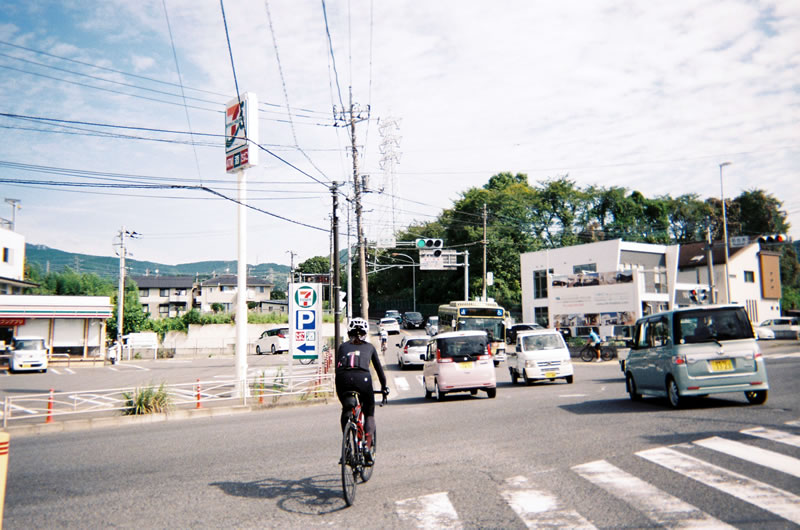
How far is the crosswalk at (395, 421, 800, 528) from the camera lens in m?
5.47

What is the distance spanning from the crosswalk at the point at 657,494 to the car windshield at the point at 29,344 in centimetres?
3526

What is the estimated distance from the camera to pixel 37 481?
7.93m

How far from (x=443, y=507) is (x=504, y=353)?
30.5m

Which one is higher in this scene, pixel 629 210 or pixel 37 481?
pixel 629 210

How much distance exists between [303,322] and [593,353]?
18.9 meters

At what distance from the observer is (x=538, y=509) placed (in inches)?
232

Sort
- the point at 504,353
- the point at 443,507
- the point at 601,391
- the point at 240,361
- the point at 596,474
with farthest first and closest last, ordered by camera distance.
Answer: the point at 504,353 < the point at 240,361 < the point at 601,391 < the point at 596,474 < the point at 443,507

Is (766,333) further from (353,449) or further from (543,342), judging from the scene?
(353,449)

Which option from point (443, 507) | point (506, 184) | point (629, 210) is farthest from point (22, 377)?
point (629, 210)

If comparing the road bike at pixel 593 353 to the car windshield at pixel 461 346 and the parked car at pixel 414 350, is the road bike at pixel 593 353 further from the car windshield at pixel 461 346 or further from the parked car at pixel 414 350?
the car windshield at pixel 461 346

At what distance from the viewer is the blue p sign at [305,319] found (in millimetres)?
20766

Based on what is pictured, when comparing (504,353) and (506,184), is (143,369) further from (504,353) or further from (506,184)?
(506,184)

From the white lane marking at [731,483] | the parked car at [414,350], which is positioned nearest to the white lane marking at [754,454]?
the white lane marking at [731,483]

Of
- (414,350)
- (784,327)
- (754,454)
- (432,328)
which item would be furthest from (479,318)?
(754,454)
